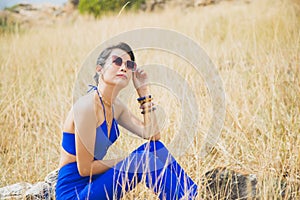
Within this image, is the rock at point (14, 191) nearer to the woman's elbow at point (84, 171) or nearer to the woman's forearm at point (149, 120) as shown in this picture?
the woman's elbow at point (84, 171)

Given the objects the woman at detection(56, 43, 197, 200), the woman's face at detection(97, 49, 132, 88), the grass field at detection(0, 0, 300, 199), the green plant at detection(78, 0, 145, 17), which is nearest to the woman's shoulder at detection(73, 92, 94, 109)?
the woman at detection(56, 43, 197, 200)

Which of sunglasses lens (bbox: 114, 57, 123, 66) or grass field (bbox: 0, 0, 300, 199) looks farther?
grass field (bbox: 0, 0, 300, 199)

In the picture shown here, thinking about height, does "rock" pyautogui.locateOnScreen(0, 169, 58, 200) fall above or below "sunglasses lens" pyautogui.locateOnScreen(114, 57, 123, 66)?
below

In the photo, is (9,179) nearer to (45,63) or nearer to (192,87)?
(192,87)

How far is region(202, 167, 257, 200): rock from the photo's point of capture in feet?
5.89

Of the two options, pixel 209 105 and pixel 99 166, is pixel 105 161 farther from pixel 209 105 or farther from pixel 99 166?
pixel 209 105

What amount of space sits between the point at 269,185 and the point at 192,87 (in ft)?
5.17

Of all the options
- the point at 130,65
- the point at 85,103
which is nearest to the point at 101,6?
the point at 130,65

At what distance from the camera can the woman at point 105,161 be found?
5.29 feet

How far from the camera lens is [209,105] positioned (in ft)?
→ 9.25


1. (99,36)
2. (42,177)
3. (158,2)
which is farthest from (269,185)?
(158,2)

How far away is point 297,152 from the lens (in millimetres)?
2092

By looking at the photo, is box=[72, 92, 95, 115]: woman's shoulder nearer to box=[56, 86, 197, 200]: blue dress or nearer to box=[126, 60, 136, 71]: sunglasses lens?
box=[56, 86, 197, 200]: blue dress

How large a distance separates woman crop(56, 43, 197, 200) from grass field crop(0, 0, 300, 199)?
0.17 meters
